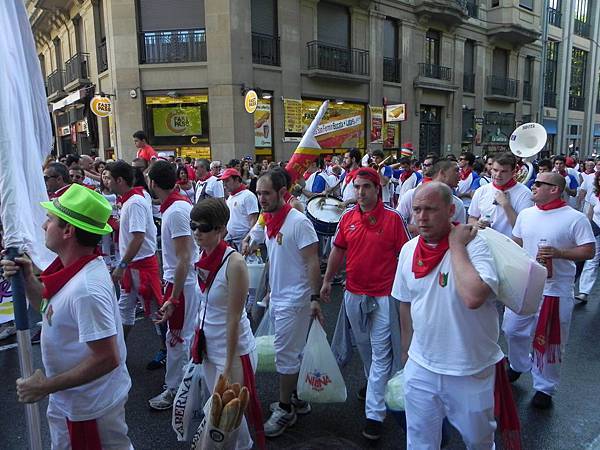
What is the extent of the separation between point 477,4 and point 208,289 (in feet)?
95.5

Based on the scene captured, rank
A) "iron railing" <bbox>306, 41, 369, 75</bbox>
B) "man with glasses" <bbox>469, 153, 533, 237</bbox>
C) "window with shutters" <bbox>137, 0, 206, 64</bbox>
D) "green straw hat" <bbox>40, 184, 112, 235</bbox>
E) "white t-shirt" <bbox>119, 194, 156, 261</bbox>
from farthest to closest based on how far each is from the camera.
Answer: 1. "iron railing" <bbox>306, 41, 369, 75</bbox>
2. "window with shutters" <bbox>137, 0, 206, 64</bbox>
3. "man with glasses" <bbox>469, 153, 533, 237</bbox>
4. "white t-shirt" <bbox>119, 194, 156, 261</bbox>
5. "green straw hat" <bbox>40, 184, 112, 235</bbox>

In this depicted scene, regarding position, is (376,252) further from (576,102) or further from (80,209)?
(576,102)

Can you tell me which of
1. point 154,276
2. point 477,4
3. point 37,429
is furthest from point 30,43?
point 477,4

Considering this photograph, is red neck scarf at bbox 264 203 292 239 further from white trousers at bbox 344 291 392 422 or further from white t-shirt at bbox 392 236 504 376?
white t-shirt at bbox 392 236 504 376

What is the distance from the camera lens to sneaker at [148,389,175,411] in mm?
3977

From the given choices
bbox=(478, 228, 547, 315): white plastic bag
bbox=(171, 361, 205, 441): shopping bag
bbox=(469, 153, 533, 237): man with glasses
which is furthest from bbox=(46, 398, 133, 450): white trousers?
bbox=(469, 153, 533, 237): man with glasses

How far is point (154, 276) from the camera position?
15.1 feet

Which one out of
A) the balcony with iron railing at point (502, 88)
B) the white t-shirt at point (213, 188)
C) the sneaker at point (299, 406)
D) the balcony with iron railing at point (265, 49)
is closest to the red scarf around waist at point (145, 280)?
the sneaker at point (299, 406)

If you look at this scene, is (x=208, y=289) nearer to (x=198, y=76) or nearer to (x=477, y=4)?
(x=198, y=76)

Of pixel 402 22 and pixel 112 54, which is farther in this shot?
pixel 402 22

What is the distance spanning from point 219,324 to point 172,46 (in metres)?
16.4

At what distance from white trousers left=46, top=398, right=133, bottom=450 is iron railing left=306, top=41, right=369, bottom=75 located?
18.2 m

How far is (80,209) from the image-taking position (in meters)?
2.15

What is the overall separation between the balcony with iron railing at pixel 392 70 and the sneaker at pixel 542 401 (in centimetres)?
1993
